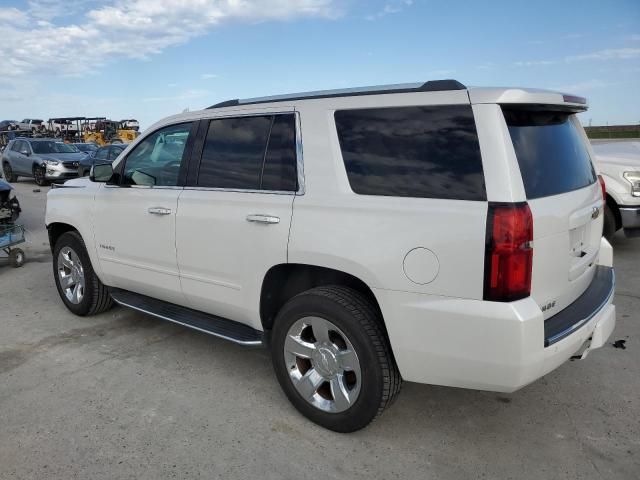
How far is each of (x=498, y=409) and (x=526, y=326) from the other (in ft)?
3.79

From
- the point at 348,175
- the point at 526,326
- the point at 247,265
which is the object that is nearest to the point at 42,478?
the point at 247,265

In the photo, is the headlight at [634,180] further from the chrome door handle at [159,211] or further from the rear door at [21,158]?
the rear door at [21,158]

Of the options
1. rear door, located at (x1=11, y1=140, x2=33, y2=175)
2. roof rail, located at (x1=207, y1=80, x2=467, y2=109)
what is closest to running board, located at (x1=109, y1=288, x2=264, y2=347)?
roof rail, located at (x1=207, y1=80, x2=467, y2=109)

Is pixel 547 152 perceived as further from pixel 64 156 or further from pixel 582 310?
pixel 64 156

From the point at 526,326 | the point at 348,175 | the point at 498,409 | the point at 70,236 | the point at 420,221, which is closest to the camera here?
the point at 526,326

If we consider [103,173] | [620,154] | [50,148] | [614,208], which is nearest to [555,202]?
[103,173]

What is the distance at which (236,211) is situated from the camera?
3387mm

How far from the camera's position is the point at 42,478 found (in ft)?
8.91

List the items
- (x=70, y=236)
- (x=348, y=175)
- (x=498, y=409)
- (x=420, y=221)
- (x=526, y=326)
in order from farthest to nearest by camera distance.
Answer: (x=70, y=236) < (x=498, y=409) < (x=348, y=175) < (x=420, y=221) < (x=526, y=326)

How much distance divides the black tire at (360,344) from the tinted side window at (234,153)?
2.87ft

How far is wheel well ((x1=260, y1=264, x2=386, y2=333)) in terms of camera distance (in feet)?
10.3

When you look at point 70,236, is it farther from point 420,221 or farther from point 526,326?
point 526,326

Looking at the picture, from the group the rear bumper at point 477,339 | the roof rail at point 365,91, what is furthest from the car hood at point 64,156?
the rear bumper at point 477,339

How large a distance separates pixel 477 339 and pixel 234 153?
1985 mm
